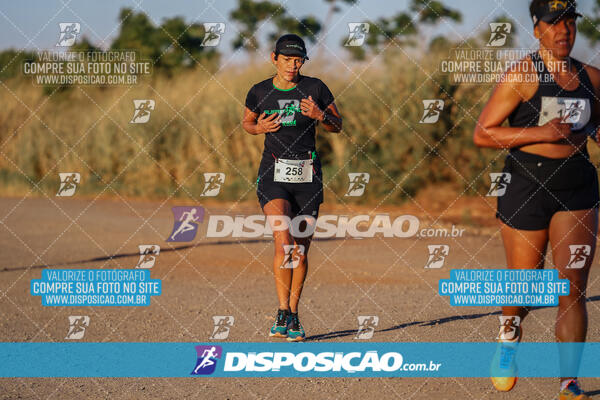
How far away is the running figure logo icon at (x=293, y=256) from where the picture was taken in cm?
653

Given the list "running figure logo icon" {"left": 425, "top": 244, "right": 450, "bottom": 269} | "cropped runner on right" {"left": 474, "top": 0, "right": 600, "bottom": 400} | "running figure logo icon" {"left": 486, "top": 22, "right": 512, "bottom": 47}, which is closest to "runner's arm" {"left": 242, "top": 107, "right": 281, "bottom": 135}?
"cropped runner on right" {"left": 474, "top": 0, "right": 600, "bottom": 400}

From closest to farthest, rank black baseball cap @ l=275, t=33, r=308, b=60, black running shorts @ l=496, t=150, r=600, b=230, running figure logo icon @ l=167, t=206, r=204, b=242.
Result: black running shorts @ l=496, t=150, r=600, b=230 → black baseball cap @ l=275, t=33, r=308, b=60 → running figure logo icon @ l=167, t=206, r=204, b=242

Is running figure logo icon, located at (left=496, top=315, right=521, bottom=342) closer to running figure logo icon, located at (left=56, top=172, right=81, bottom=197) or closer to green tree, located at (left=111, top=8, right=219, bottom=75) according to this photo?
running figure logo icon, located at (left=56, top=172, right=81, bottom=197)

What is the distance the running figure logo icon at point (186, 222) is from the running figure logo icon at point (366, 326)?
18.5 feet

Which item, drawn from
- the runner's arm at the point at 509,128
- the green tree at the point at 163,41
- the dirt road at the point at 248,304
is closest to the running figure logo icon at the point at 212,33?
the dirt road at the point at 248,304

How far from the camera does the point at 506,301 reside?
15.9ft

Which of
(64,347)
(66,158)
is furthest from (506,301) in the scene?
(66,158)

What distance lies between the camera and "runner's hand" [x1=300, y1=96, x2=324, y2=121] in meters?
6.21

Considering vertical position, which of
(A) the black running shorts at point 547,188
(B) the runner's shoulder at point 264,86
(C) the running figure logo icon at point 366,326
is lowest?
(C) the running figure logo icon at point 366,326

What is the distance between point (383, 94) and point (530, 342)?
38.0ft

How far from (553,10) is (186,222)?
34.2 ft

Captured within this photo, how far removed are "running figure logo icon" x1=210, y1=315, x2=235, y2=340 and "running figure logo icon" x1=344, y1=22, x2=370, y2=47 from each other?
398cm

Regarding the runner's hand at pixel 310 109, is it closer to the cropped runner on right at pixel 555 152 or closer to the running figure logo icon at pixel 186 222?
the cropped runner on right at pixel 555 152

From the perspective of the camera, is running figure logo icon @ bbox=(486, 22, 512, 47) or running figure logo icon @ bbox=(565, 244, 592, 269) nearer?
running figure logo icon @ bbox=(565, 244, 592, 269)
